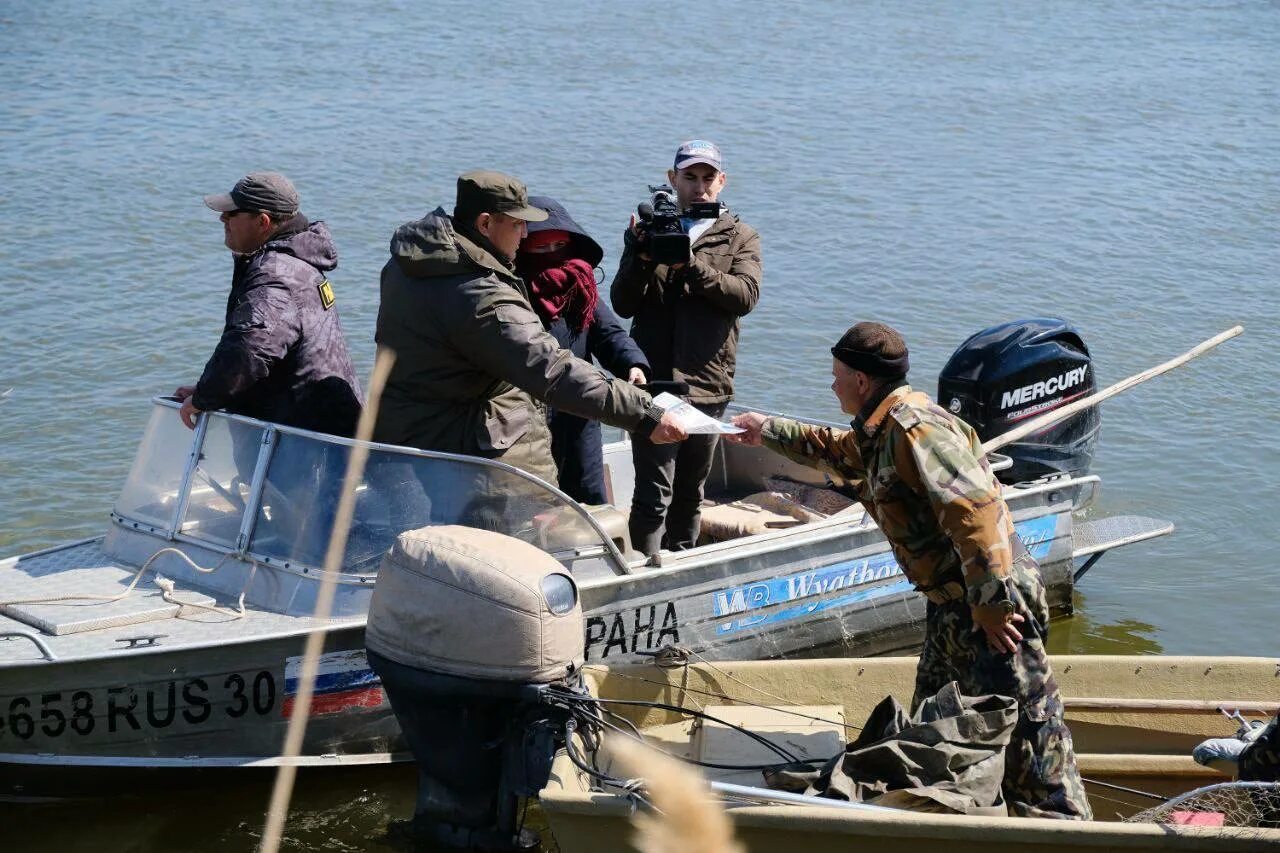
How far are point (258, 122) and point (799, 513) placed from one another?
41.6 feet

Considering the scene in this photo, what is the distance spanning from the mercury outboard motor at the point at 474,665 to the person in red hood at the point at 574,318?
1422 mm

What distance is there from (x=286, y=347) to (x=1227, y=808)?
12.2 ft

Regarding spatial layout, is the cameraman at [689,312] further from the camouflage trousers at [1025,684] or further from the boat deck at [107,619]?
the camouflage trousers at [1025,684]

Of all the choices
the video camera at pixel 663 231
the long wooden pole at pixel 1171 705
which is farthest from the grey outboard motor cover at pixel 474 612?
the long wooden pole at pixel 1171 705

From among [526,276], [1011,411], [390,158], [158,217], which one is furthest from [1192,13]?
[526,276]

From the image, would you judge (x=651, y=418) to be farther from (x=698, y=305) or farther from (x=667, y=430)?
(x=698, y=305)

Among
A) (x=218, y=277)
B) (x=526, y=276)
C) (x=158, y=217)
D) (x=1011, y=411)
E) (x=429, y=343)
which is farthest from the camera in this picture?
(x=158, y=217)

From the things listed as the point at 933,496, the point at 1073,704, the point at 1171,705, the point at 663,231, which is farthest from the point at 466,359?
the point at 1171,705

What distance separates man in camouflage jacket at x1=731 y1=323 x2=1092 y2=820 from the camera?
446cm

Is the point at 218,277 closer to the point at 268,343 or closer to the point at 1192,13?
the point at 268,343

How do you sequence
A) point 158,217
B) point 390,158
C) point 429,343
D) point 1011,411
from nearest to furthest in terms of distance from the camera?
point 429,343 → point 1011,411 → point 158,217 → point 390,158

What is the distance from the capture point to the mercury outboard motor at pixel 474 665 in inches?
182

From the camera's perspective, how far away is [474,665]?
4.64 meters

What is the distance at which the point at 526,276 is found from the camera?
19.5ft
